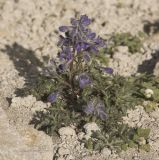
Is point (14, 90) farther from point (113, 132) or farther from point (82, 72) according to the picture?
point (113, 132)

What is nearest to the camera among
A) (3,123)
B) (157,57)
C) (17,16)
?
(3,123)

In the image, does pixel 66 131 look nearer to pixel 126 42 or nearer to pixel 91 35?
pixel 91 35

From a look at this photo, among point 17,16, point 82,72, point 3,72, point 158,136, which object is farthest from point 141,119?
point 17,16

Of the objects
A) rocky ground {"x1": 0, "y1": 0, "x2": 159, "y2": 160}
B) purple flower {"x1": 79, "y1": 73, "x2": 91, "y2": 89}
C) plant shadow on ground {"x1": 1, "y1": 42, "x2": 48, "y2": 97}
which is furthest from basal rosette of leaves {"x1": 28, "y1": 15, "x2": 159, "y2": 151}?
plant shadow on ground {"x1": 1, "y1": 42, "x2": 48, "y2": 97}

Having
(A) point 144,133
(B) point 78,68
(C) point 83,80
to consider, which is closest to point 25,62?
(B) point 78,68

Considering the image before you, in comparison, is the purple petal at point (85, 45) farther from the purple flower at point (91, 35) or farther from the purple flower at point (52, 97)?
the purple flower at point (52, 97)

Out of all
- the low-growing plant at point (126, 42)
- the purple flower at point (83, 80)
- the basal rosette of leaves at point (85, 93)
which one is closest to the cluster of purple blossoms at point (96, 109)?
the basal rosette of leaves at point (85, 93)
